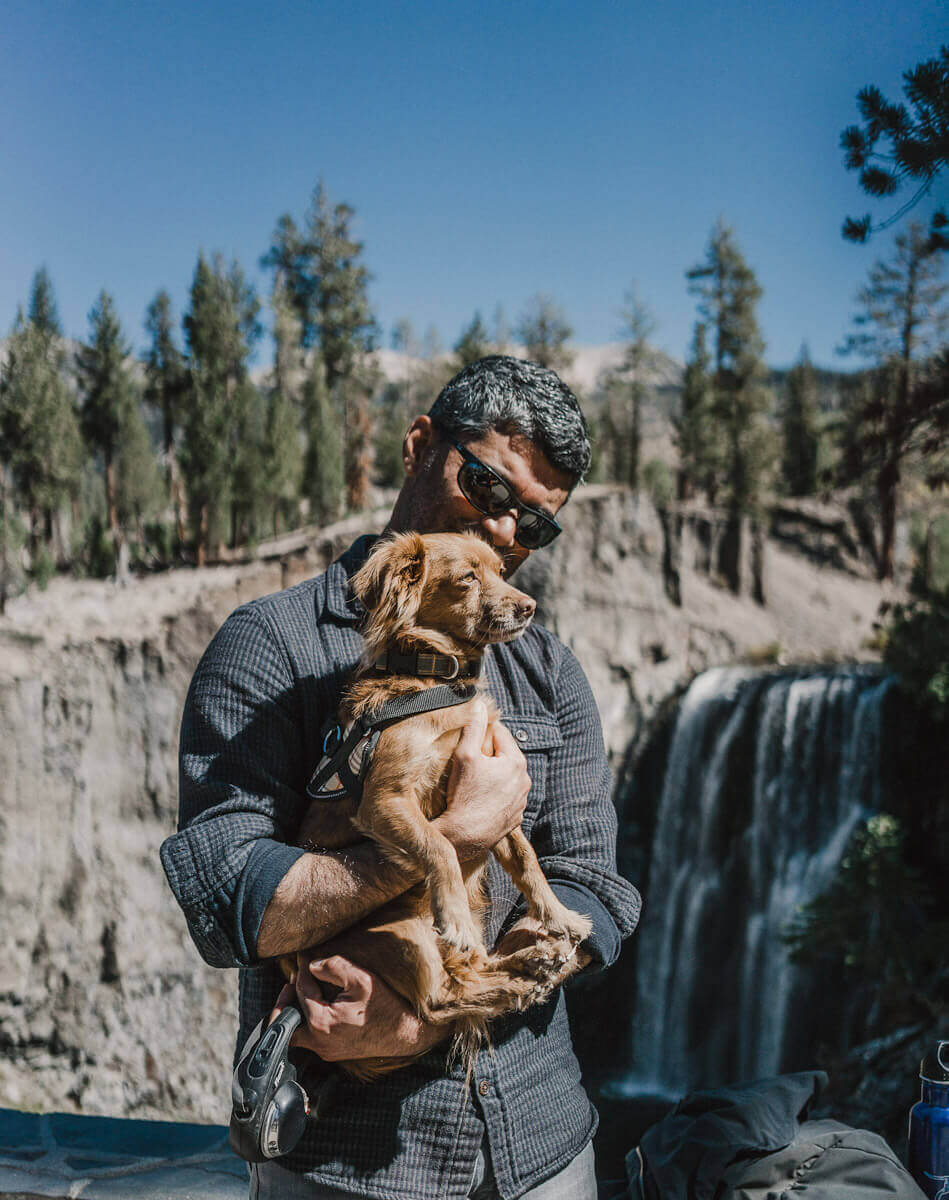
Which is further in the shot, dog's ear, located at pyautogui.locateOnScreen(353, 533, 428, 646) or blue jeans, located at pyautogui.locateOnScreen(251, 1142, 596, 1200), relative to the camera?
dog's ear, located at pyautogui.locateOnScreen(353, 533, 428, 646)

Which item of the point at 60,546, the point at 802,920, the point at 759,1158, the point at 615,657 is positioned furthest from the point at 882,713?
the point at 60,546

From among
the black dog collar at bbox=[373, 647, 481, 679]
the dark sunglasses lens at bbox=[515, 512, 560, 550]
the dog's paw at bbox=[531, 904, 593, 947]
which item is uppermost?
the dark sunglasses lens at bbox=[515, 512, 560, 550]

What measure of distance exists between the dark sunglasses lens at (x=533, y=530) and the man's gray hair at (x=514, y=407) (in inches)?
6.0

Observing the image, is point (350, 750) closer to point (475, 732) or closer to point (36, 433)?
point (475, 732)

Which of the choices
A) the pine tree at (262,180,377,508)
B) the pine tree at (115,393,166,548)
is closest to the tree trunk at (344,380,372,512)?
the pine tree at (262,180,377,508)

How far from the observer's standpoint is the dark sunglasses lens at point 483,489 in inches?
93.5

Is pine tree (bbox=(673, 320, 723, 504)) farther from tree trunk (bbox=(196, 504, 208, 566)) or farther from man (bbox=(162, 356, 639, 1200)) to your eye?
man (bbox=(162, 356, 639, 1200))

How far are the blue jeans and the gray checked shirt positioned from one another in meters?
0.03

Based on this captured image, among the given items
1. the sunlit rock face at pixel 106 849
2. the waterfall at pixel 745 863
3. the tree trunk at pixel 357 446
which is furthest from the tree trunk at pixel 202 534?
the waterfall at pixel 745 863

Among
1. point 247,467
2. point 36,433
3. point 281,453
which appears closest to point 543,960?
point 36,433

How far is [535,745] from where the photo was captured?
91.5 inches

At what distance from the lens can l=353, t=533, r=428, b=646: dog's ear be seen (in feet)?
7.50

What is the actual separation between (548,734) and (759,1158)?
1.49m

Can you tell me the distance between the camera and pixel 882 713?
15.3 meters
